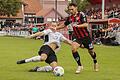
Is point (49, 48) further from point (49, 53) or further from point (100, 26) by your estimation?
point (100, 26)

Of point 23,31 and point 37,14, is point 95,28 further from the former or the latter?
point 37,14

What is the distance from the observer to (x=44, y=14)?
118 meters

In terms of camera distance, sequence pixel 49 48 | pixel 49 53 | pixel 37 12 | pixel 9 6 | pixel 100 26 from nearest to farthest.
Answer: pixel 49 53 < pixel 49 48 < pixel 100 26 < pixel 9 6 < pixel 37 12

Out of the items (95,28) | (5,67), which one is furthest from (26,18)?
(5,67)

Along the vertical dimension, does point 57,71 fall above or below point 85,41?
below

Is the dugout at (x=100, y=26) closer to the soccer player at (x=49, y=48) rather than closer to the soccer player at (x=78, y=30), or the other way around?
the soccer player at (x=78, y=30)

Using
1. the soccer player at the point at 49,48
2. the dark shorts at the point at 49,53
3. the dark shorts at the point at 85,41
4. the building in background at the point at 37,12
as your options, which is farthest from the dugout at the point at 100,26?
the building in background at the point at 37,12

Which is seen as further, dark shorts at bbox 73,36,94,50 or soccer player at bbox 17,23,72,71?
dark shorts at bbox 73,36,94,50

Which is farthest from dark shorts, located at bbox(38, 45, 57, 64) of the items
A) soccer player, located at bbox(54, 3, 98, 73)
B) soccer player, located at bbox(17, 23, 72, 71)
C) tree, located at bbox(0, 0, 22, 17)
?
tree, located at bbox(0, 0, 22, 17)

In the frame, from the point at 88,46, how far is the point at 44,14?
340ft

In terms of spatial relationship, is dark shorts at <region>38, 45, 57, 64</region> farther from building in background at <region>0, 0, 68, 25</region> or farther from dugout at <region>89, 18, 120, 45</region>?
building in background at <region>0, 0, 68, 25</region>

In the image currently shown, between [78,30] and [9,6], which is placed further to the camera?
[9,6]

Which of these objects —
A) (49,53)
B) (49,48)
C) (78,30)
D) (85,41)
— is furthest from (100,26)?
(49,53)

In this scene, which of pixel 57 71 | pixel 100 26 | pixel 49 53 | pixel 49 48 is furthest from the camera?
pixel 100 26
